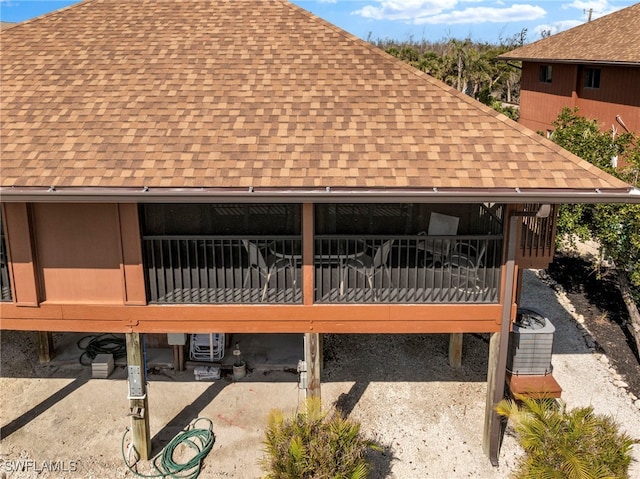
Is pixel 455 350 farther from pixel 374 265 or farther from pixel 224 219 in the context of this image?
pixel 224 219

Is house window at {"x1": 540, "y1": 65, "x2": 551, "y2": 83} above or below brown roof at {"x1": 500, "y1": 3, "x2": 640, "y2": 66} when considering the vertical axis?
below

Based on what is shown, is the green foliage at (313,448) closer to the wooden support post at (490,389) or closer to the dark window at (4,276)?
the wooden support post at (490,389)

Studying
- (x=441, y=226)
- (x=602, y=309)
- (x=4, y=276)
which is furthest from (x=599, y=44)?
(x=4, y=276)

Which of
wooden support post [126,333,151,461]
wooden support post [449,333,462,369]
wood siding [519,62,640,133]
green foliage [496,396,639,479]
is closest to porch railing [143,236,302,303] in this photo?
wooden support post [126,333,151,461]

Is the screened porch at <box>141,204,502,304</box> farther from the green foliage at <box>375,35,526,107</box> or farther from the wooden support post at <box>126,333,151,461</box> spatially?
the green foliage at <box>375,35,526,107</box>

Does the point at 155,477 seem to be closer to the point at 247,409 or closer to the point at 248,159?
the point at 247,409
